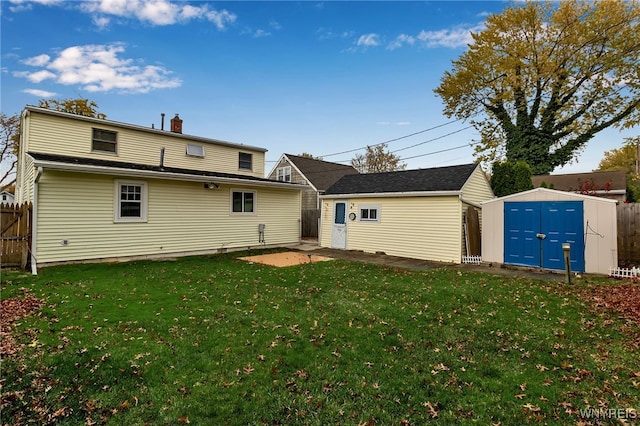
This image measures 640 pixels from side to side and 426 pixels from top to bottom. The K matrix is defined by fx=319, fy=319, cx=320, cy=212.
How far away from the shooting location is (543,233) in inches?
400

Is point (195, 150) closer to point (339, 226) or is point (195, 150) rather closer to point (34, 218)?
point (34, 218)

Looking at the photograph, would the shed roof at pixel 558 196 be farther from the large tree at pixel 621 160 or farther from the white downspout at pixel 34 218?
the large tree at pixel 621 160

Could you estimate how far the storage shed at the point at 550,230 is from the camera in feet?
30.0

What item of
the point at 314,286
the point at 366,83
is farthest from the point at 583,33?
the point at 314,286

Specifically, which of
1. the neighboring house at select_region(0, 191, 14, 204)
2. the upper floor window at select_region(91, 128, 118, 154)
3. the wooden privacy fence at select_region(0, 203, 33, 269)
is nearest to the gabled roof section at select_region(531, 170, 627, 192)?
the upper floor window at select_region(91, 128, 118, 154)

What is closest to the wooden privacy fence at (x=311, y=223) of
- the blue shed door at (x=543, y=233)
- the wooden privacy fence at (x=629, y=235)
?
the blue shed door at (x=543, y=233)

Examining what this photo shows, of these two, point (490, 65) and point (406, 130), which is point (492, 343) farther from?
point (490, 65)

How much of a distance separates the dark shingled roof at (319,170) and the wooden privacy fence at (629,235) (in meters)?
17.8

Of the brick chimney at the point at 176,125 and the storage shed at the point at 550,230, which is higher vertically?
the brick chimney at the point at 176,125

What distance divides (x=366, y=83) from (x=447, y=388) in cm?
1798

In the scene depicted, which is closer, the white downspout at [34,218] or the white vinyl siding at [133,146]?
the white downspout at [34,218]

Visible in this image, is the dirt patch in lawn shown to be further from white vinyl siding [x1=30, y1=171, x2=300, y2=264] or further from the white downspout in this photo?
the white downspout

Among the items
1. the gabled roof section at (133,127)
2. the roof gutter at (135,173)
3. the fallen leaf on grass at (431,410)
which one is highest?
the gabled roof section at (133,127)

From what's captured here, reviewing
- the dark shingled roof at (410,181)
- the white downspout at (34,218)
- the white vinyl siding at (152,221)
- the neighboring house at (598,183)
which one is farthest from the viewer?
the neighboring house at (598,183)
